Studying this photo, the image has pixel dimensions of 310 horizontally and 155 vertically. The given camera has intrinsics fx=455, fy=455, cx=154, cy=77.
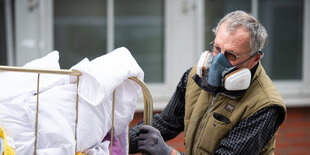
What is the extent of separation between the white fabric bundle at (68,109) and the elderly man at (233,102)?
0.24 meters

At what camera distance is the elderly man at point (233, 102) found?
1.91 m

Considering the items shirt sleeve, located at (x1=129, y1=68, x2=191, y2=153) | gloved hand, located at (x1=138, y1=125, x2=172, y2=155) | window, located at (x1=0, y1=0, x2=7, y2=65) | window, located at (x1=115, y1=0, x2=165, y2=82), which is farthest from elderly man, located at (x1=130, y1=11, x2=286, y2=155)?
window, located at (x1=0, y1=0, x2=7, y2=65)

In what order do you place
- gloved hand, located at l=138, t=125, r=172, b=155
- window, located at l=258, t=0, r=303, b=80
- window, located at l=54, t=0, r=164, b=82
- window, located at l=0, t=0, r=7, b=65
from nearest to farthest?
1. gloved hand, located at l=138, t=125, r=172, b=155
2. window, located at l=0, t=0, r=7, b=65
3. window, located at l=54, t=0, r=164, b=82
4. window, located at l=258, t=0, r=303, b=80

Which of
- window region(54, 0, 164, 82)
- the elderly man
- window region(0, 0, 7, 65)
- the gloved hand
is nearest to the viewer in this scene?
the gloved hand

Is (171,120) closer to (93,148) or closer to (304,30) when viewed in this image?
(93,148)

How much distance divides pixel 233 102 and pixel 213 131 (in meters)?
0.15

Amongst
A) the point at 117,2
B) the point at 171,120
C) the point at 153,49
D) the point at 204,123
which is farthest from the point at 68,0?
the point at 204,123

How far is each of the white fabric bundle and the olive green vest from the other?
1.49 feet

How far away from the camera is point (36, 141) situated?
1623 millimetres

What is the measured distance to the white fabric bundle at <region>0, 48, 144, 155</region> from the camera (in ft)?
5.31

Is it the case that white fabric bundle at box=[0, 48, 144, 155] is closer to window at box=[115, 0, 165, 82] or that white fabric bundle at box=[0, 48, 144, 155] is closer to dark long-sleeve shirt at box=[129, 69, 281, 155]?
dark long-sleeve shirt at box=[129, 69, 281, 155]

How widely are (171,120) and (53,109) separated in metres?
0.80

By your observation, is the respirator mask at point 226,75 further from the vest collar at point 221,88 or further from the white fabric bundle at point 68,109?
the white fabric bundle at point 68,109

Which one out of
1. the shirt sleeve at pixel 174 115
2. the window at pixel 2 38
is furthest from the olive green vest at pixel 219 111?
the window at pixel 2 38
